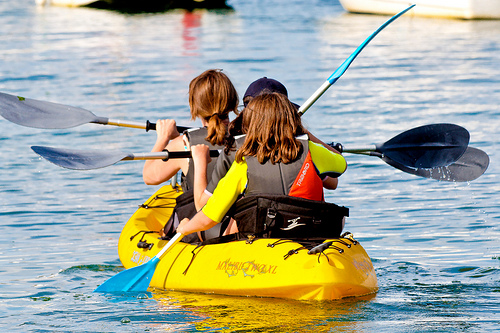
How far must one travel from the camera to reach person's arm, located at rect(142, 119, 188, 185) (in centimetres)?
537

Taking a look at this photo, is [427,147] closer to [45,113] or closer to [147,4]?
[45,113]

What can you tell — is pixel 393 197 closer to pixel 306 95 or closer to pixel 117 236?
pixel 117 236

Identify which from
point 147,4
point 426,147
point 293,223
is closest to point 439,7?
point 147,4

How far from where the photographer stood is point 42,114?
20.7ft

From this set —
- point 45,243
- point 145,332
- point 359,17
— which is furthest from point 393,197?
point 359,17

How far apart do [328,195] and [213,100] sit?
3.15 m

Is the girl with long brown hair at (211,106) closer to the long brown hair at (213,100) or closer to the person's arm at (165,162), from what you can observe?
the long brown hair at (213,100)

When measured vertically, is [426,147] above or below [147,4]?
below

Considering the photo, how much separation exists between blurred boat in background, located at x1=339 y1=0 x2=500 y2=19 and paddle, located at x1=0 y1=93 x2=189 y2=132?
19517 mm

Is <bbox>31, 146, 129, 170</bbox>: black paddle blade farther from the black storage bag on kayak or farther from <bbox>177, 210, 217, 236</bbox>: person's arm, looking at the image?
the black storage bag on kayak

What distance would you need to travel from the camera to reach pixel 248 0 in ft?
115

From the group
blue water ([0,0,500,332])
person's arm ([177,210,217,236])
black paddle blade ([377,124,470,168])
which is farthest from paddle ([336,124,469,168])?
person's arm ([177,210,217,236])

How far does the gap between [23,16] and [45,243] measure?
23.0m

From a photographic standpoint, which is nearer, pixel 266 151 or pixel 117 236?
pixel 266 151
